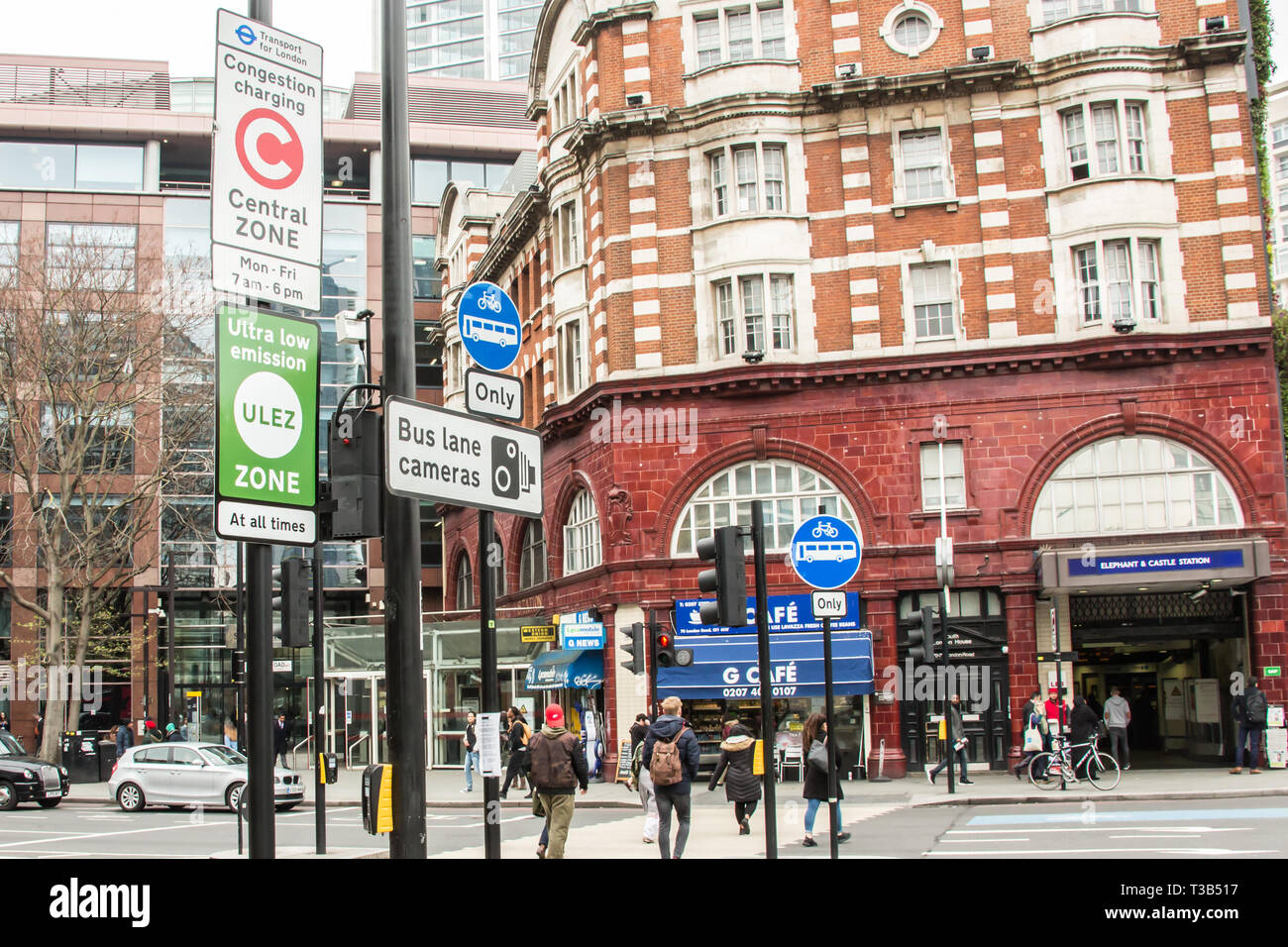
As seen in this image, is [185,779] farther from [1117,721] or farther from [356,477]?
[356,477]

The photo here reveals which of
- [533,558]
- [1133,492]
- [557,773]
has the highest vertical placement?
[1133,492]

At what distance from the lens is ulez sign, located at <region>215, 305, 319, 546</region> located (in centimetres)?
593

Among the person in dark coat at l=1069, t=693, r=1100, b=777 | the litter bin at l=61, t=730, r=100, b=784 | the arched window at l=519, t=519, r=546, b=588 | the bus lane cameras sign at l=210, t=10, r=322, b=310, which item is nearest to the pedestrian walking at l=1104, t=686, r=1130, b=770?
the person in dark coat at l=1069, t=693, r=1100, b=777

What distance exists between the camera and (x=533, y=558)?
41531mm

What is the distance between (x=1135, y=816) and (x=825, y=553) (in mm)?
9072

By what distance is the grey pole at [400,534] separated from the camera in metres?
6.87

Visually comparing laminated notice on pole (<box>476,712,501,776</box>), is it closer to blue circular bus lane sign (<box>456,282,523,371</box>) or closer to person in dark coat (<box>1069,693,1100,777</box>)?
blue circular bus lane sign (<box>456,282,523,371</box>)

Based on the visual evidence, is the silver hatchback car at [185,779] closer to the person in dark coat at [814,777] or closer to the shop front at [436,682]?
the shop front at [436,682]

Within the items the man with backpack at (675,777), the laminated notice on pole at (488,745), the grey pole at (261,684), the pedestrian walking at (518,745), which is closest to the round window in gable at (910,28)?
the pedestrian walking at (518,745)

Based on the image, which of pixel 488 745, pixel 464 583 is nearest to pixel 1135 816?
pixel 488 745

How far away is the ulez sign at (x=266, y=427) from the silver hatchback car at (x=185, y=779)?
23655mm
